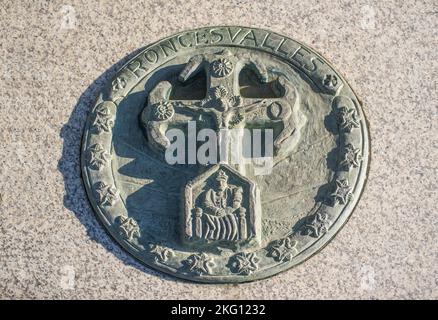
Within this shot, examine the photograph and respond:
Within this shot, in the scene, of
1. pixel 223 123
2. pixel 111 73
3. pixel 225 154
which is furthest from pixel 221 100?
pixel 111 73

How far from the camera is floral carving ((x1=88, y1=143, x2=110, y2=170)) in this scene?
4.71m

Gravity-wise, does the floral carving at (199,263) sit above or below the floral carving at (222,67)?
below

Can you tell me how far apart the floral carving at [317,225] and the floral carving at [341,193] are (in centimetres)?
11

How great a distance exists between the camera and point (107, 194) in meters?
4.65

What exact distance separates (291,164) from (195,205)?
1.90 feet

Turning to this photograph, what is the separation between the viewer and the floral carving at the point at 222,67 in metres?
4.77

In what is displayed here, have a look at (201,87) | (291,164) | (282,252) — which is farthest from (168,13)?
(282,252)

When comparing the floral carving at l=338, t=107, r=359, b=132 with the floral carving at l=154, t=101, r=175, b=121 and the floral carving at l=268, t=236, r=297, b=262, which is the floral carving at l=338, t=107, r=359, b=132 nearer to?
the floral carving at l=268, t=236, r=297, b=262

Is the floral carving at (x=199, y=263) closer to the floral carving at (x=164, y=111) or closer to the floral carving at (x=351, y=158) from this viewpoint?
the floral carving at (x=164, y=111)

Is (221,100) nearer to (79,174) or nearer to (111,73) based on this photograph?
(111,73)

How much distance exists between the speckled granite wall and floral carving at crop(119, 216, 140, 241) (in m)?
0.10

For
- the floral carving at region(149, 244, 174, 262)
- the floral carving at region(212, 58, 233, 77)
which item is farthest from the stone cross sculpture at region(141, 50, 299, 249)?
the floral carving at region(149, 244, 174, 262)

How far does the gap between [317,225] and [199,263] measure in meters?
0.65

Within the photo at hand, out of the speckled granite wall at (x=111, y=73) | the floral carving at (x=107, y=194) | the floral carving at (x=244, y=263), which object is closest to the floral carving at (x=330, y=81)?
the speckled granite wall at (x=111, y=73)
